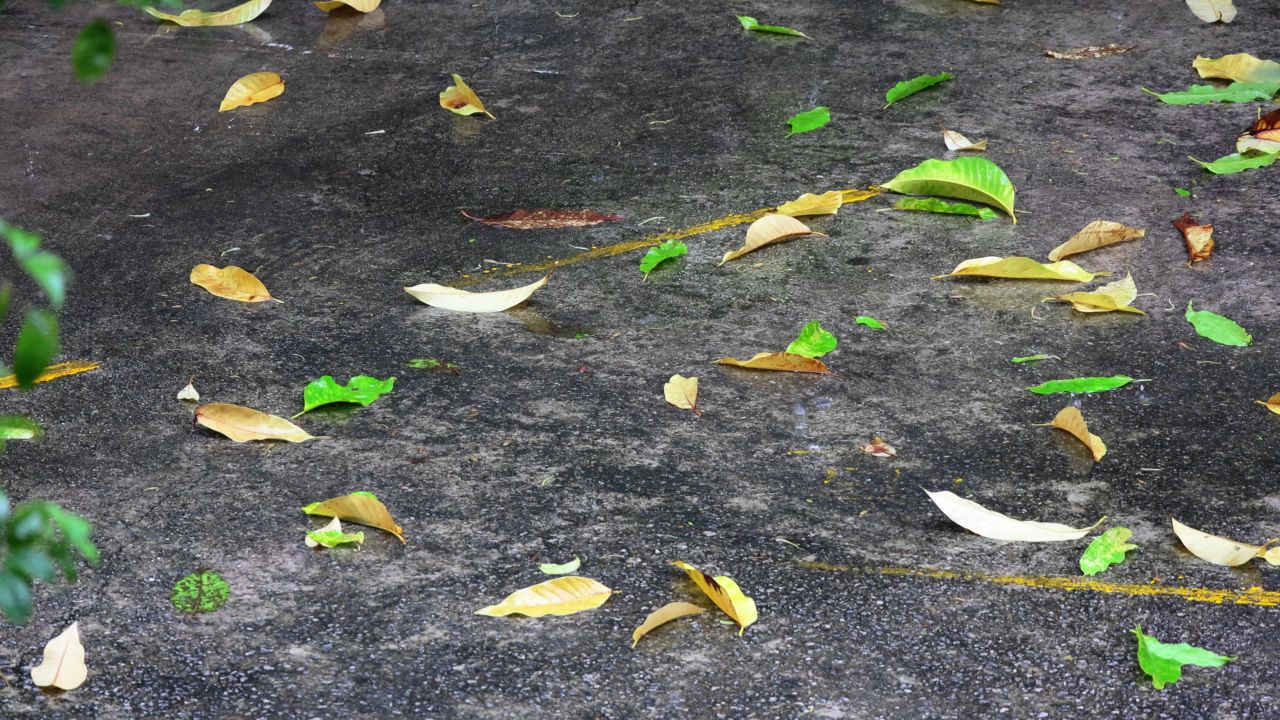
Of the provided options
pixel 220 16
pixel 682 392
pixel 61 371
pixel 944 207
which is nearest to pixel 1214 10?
pixel 944 207

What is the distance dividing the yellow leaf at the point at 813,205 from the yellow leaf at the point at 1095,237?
55 cm

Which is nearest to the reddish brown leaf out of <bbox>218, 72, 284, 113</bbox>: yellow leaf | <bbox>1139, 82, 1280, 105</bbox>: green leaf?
<bbox>218, 72, 284, 113</bbox>: yellow leaf

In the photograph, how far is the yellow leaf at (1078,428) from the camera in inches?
88.4

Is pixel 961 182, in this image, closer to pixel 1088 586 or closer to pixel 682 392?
pixel 682 392

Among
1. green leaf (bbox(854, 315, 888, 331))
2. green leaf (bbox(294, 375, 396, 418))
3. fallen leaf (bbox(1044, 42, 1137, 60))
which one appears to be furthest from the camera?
fallen leaf (bbox(1044, 42, 1137, 60))

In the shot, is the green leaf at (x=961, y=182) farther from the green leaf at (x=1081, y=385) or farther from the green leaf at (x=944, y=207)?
the green leaf at (x=1081, y=385)

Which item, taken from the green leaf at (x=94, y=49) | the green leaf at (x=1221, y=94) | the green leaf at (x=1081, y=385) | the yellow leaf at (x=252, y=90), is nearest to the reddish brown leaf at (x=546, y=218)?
the yellow leaf at (x=252, y=90)

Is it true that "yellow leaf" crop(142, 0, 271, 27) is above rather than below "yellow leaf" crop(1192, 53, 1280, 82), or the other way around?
below

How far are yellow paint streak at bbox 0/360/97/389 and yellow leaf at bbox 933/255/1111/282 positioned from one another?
1.86 m

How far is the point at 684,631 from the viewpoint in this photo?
1878mm

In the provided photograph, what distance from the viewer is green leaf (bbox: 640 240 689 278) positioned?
9.70 ft

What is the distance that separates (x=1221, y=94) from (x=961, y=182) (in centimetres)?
109

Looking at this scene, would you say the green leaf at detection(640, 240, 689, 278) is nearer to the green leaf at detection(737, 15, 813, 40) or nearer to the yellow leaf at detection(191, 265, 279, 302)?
the yellow leaf at detection(191, 265, 279, 302)

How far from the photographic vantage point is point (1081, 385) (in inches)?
95.8
